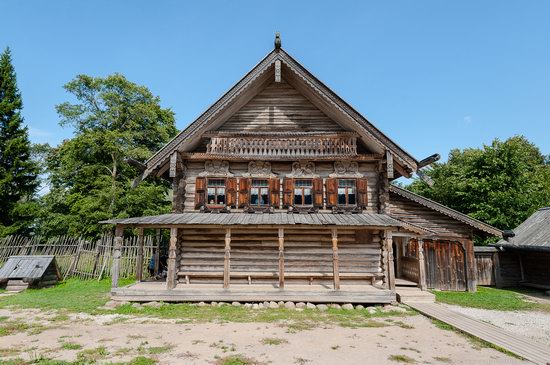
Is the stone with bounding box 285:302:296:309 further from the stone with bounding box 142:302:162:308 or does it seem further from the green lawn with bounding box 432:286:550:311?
the green lawn with bounding box 432:286:550:311

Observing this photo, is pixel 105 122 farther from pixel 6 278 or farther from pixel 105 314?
pixel 105 314

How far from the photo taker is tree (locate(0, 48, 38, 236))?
26.3 metres

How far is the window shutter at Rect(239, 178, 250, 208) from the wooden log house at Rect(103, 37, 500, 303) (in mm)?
52

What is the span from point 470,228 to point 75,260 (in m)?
24.1

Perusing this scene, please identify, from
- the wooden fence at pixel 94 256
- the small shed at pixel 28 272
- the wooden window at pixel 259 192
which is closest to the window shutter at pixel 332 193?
the wooden window at pixel 259 192

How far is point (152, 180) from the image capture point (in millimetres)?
33094

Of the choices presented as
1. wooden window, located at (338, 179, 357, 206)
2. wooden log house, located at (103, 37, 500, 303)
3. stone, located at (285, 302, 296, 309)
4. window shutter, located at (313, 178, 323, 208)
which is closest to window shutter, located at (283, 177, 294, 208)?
wooden log house, located at (103, 37, 500, 303)

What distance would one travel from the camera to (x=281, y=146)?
15289 mm

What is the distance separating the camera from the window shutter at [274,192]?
49.5 ft

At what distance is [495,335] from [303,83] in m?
12.7

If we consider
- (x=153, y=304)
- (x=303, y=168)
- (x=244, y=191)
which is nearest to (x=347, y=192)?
(x=303, y=168)

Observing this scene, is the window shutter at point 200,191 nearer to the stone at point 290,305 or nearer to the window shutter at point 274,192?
the window shutter at point 274,192

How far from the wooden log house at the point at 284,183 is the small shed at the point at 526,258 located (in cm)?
368

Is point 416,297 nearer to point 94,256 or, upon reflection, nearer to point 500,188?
point 94,256
